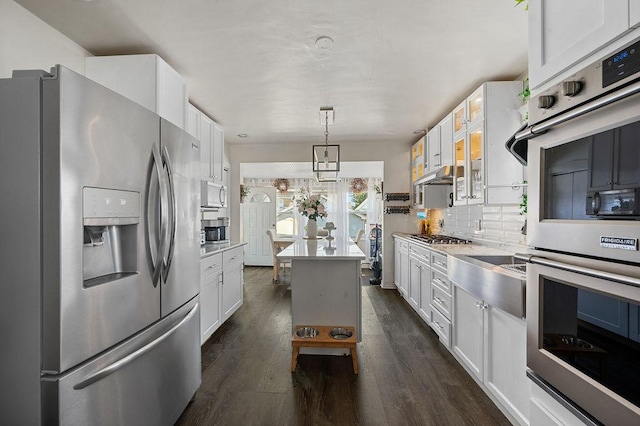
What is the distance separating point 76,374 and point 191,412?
3.64 feet

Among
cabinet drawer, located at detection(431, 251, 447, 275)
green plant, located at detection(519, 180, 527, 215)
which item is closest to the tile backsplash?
green plant, located at detection(519, 180, 527, 215)

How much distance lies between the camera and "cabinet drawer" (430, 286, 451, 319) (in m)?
2.79

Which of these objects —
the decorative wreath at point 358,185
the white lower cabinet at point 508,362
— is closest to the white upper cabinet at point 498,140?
the white lower cabinet at point 508,362

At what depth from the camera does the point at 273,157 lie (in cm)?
545

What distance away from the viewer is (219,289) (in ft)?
10.8

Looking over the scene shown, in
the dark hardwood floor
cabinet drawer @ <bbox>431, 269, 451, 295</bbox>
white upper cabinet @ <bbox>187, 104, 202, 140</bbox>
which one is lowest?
the dark hardwood floor

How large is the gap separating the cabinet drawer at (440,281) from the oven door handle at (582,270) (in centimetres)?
178

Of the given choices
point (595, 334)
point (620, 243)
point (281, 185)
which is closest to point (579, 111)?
point (620, 243)

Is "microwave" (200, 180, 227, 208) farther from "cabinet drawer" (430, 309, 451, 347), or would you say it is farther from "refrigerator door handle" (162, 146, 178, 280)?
"cabinet drawer" (430, 309, 451, 347)

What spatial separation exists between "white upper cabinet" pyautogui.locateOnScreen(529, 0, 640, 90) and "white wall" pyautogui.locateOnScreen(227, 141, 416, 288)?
4.18 metres

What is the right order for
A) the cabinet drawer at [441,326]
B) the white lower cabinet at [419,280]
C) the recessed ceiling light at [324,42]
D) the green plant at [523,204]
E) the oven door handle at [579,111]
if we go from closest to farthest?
the oven door handle at [579,111] < the recessed ceiling light at [324,42] < the green plant at [523,204] < the cabinet drawer at [441,326] < the white lower cabinet at [419,280]

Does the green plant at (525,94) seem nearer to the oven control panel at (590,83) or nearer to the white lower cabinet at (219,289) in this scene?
the oven control panel at (590,83)

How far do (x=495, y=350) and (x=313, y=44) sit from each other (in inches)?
96.2

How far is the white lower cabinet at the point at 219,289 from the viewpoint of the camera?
2920 millimetres
